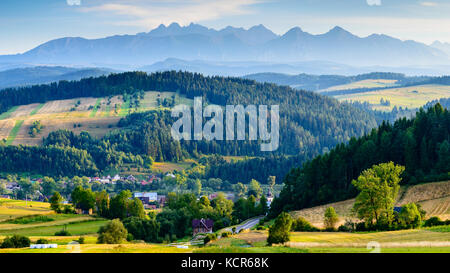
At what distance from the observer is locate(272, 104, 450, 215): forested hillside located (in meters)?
76.0

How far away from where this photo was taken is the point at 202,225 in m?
75.8

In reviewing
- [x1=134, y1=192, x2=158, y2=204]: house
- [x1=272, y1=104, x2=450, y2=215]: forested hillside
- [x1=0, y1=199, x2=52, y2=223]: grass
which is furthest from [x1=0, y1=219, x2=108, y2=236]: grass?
[x1=134, y1=192, x2=158, y2=204]: house

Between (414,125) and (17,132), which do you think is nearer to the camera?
(414,125)

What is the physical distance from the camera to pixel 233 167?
15925 cm

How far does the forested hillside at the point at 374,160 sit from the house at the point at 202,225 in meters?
9.09

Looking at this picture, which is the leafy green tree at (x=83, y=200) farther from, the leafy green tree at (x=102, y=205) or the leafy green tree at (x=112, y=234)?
the leafy green tree at (x=112, y=234)

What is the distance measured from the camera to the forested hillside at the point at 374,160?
76.0 meters

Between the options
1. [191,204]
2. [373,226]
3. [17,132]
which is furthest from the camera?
[17,132]
